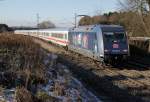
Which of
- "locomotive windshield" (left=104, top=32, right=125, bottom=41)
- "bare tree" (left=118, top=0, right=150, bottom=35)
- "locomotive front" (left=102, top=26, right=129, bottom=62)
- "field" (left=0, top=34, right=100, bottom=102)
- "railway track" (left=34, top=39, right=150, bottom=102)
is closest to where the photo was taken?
"field" (left=0, top=34, right=100, bottom=102)

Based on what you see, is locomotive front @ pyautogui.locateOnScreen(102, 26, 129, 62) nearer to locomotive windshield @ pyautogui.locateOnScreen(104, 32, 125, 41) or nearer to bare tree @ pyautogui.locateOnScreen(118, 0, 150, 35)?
locomotive windshield @ pyautogui.locateOnScreen(104, 32, 125, 41)

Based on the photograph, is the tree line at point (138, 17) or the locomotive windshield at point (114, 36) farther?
the tree line at point (138, 17)

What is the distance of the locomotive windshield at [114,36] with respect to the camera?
82.4ft

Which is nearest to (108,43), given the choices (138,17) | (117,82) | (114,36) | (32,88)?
(114,36)

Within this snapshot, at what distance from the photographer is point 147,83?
58.7ft

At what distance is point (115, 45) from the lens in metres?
25.0

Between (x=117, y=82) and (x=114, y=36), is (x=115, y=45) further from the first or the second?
(x=117, y=82)

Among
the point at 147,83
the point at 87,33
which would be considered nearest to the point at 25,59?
the point at 147,83

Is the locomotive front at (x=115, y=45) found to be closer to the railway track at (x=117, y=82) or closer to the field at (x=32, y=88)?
the railway track at (x=117, y=82)

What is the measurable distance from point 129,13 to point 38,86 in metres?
32.9

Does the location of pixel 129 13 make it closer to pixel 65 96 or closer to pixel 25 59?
pixel 25 59

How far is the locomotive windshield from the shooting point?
25109mm

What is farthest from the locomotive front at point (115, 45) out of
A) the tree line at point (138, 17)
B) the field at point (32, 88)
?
the tree line at point (138, 17)

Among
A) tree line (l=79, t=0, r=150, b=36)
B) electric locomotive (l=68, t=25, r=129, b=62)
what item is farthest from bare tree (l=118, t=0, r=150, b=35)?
electric locomotive (l=68, t=25, r=129, b=62)
